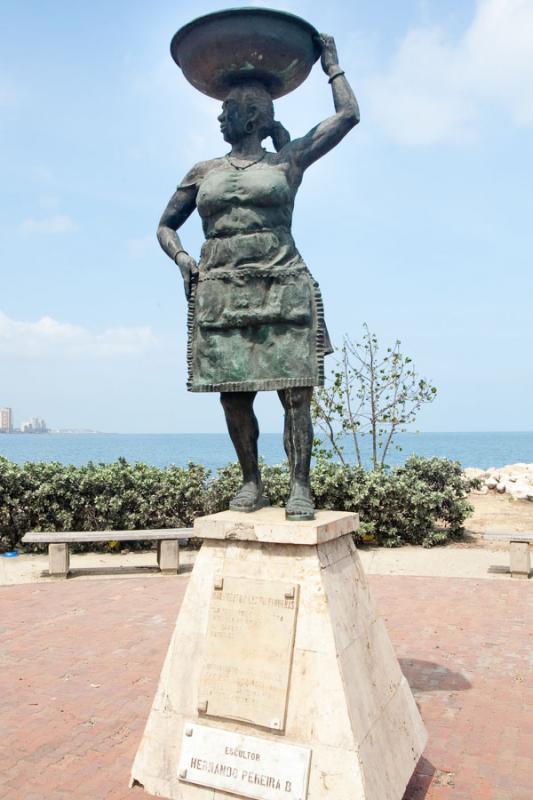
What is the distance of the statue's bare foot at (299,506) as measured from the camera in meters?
3.39

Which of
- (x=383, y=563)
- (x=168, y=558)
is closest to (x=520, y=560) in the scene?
(x=383, y=563)

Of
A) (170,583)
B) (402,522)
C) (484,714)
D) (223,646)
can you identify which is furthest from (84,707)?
(402,522)

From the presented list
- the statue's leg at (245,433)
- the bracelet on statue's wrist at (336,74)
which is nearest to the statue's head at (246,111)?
the bracelet on statue's wrist at (336,74)

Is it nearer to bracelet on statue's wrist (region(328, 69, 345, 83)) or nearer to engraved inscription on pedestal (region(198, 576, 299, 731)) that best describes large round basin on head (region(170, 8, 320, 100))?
bracelet on statue's wrist (region(328, 69, 345, 83))

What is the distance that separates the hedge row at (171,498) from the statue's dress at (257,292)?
5.75m

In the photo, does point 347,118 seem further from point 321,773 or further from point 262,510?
point 321,773

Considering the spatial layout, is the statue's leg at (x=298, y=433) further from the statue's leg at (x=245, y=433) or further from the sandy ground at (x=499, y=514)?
the sandy ground at (x=499, y=514)

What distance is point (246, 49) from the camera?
3.57 meters

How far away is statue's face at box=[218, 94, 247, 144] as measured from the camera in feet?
12.3

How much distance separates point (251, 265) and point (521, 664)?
356cm

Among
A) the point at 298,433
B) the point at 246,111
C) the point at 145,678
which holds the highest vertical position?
the point at 246,111

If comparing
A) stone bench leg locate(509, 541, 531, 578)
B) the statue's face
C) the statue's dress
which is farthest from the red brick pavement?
the statue's face

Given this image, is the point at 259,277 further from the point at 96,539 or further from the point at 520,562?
the point at 520,562

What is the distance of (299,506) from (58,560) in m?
5.39
